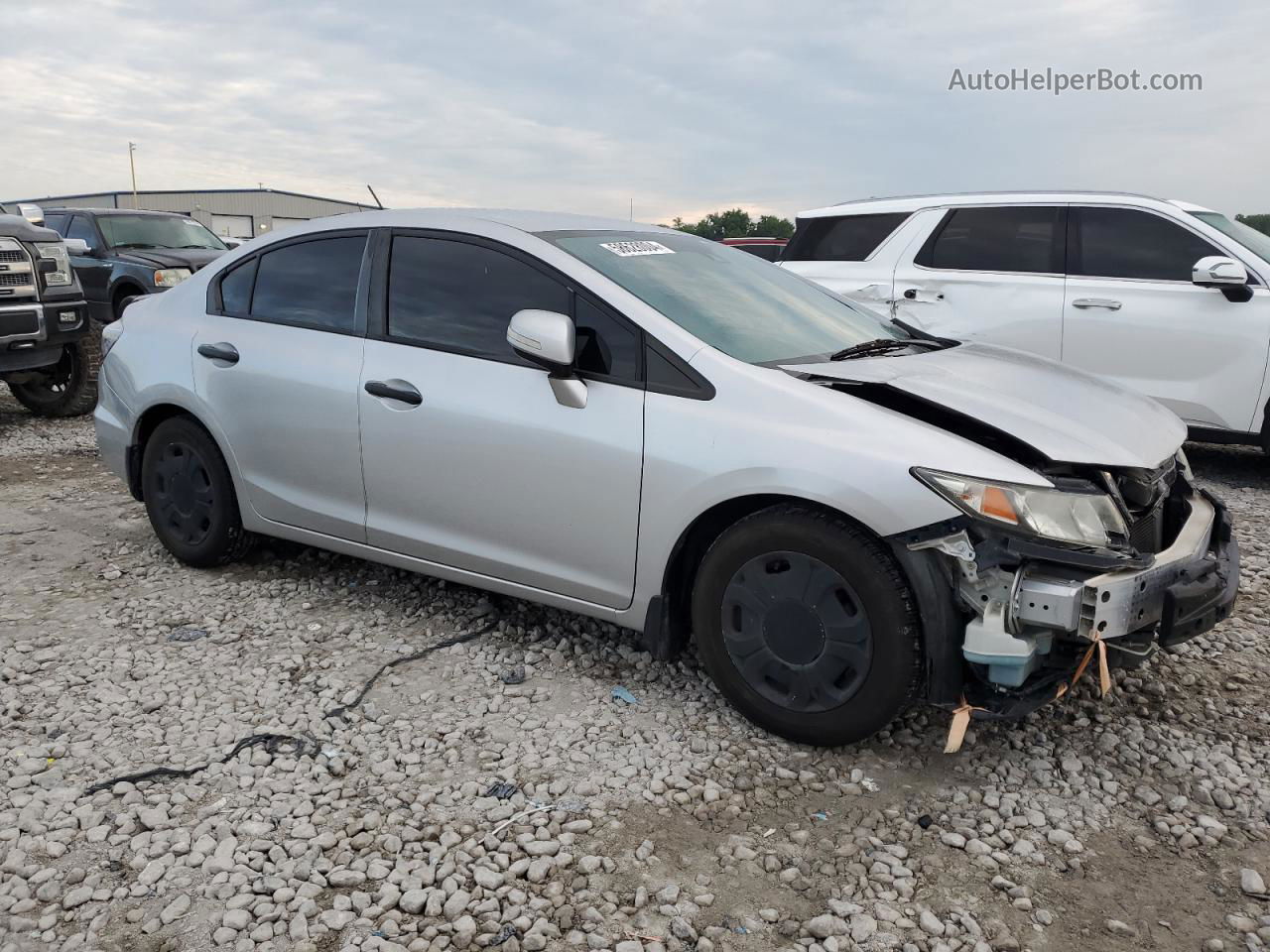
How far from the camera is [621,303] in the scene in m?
3.35

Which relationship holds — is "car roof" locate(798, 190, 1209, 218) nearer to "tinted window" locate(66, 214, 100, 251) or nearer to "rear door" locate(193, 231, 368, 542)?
"rear door" locate(193, 231, 368, 542)

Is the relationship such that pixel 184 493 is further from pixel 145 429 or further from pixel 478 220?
pixel 478 220

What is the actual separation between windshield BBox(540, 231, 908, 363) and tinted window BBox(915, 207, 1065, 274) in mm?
3058

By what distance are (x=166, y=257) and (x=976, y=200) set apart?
9.62 m

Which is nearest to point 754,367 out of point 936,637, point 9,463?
point 936,637

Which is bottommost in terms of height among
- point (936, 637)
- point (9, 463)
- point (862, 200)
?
point (9, 463)

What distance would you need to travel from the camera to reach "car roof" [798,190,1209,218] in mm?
6527

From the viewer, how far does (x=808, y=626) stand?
9.71ft

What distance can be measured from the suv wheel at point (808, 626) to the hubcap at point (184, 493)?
253 centimetres

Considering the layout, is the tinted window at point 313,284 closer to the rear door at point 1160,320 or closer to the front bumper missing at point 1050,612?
the front bumper missing at point 1050,612

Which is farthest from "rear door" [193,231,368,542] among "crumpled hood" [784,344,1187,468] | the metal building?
the metal building

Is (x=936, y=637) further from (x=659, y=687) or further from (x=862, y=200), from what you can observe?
(x=862, y=200)

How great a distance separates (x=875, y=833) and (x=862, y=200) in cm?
590

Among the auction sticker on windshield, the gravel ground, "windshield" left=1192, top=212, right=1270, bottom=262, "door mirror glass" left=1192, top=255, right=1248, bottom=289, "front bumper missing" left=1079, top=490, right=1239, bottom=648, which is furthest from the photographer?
"windshield" left=1192, top=212, right=1270, bottom=262
